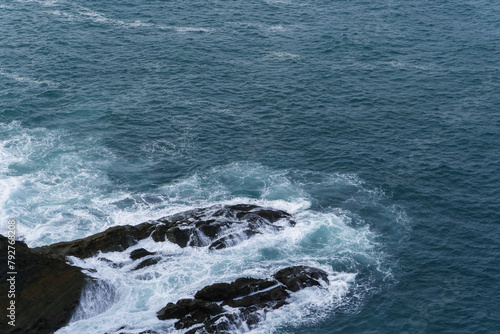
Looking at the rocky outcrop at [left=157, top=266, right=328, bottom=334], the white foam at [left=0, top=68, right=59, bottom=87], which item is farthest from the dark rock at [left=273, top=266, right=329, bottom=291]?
the white foam at [left=0, top=68, right=59, bottom=87]

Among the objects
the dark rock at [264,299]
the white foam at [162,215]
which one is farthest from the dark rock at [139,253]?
the dark rock at [264,299]

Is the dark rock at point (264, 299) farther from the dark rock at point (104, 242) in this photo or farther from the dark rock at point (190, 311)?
the dark rock at point (104, 242)

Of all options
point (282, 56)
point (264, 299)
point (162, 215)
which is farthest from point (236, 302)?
point (282, 56)

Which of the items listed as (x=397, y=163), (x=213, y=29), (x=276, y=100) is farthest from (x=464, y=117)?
(x=213, y=29)

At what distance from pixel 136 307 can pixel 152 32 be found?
76321 millimetres

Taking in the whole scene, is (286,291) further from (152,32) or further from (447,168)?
(152,32)

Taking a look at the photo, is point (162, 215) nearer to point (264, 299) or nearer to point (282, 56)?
point (264, 299)

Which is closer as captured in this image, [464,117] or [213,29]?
[464,117]

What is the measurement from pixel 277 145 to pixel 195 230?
971 inches

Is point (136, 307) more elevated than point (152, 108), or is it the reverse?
point (152, 108)

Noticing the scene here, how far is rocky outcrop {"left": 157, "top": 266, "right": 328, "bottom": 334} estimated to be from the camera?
5794cm

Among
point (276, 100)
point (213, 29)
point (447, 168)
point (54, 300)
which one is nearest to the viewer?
point (54, 300)

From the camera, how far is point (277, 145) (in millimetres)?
88625

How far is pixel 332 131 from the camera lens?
9175 centimetres
